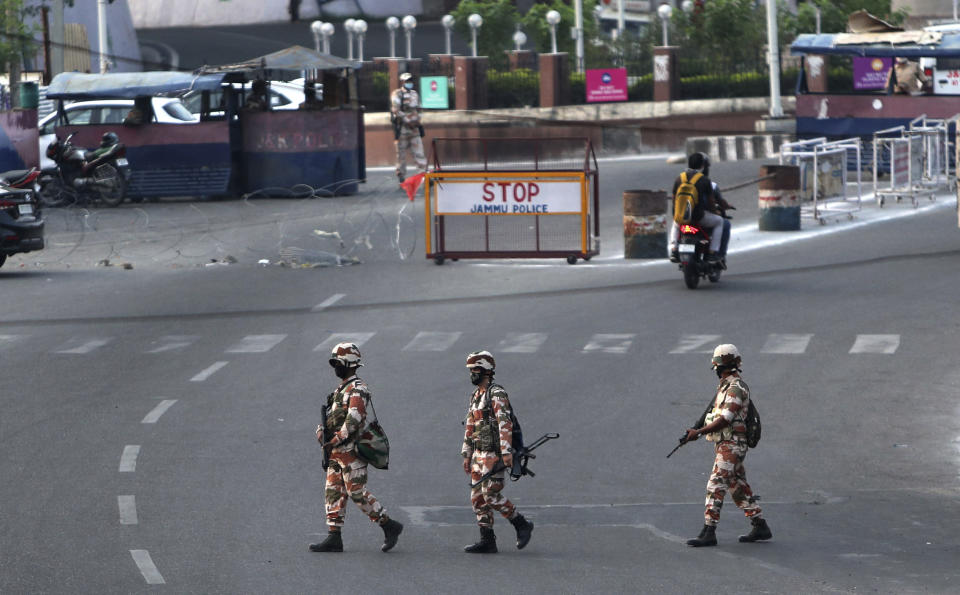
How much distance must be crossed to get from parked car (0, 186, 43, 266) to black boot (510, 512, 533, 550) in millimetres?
15673

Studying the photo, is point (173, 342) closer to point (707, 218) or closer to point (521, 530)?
point (707, 218)

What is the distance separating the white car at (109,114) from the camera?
34375 mm

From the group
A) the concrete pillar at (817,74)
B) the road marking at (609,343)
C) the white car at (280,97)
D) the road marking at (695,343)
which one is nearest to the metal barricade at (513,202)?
the road marking at (609,343)

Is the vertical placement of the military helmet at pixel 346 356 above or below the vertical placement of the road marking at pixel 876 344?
above

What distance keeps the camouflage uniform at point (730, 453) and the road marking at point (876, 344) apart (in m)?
7.37

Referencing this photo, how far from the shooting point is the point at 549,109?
48719mm

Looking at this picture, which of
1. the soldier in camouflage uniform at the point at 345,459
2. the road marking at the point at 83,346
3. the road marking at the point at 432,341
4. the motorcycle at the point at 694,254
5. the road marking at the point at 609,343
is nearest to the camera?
the soldier in camouflage uniform at the point at 345,459

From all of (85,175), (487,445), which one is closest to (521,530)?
(487,445)

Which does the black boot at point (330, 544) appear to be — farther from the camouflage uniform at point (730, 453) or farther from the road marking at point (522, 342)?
the road marking at point (522, 342)

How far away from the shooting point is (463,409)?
1509 cm

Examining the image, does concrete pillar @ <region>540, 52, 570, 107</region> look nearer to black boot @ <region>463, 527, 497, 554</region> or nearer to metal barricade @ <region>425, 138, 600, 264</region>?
metal barricade @ <region>425, 138, 600, 264</region>

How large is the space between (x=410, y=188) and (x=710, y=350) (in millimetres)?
11361

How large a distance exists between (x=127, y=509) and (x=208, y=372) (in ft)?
18.2

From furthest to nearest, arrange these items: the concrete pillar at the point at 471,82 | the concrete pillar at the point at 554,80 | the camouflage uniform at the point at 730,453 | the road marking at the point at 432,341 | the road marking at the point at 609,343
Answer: the concrete pillar at the point at 471,82, the concrete pillar at the point at 554,80, the road marking at the point at 432,341, the road marking at the point at 609,343, the camouflage uniform at the point at 730,453
